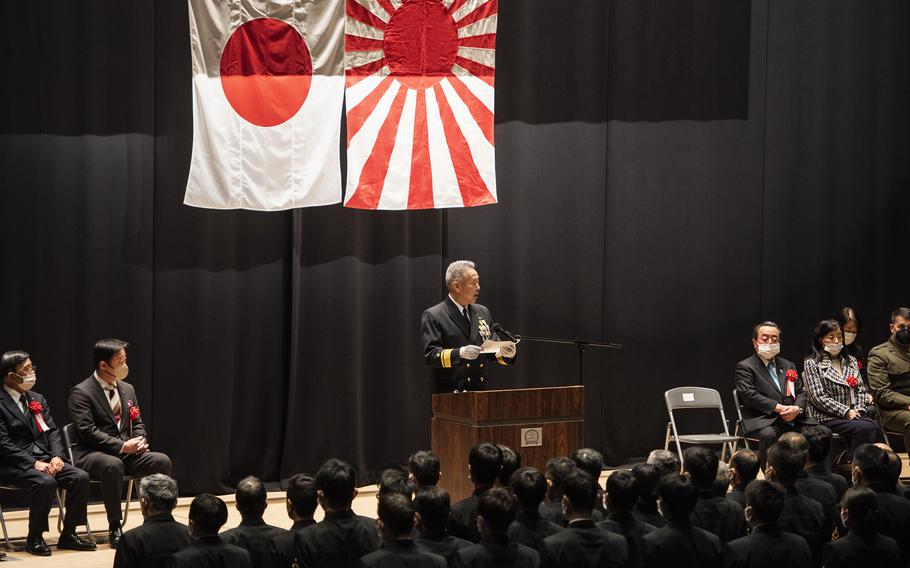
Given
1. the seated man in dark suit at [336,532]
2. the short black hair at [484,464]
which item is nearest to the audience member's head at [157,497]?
the seated man in dark suit at [336,532]

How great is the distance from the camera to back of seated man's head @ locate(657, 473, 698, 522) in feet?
15.3

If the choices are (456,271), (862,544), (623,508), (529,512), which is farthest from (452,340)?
(862,544)

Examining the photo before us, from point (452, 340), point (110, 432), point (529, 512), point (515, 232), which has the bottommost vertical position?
point (110, 432)

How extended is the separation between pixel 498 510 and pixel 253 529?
1.16m

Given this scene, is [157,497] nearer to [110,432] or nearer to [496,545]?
[496,545]

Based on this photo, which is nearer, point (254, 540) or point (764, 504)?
point (764, 504)

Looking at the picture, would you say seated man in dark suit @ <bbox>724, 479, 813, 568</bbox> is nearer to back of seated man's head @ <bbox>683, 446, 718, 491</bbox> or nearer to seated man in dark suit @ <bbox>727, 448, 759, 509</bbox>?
back of seated man's head @ <bbox>683, 446, 718, 491</bbox>

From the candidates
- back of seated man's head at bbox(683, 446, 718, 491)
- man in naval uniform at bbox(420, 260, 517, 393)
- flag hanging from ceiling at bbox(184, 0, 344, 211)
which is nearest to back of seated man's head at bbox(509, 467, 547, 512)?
back of seated man's head at bbox(683, 446, 718, 491)

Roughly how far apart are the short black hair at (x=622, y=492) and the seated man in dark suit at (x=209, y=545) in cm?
151

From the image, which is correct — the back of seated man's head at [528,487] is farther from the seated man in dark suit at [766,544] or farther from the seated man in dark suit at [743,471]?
the seated man in dark suit at [743,471]

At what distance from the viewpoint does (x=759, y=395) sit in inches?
334

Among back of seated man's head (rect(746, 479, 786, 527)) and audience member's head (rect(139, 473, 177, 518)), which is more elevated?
back of seated man's head (rect(746, 479, 786, 527))

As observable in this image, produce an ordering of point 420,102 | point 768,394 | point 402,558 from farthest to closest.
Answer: point 768,394, point 420,102, point 402,558

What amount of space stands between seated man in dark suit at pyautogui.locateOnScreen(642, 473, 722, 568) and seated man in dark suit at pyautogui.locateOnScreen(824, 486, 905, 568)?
46 centimetres
